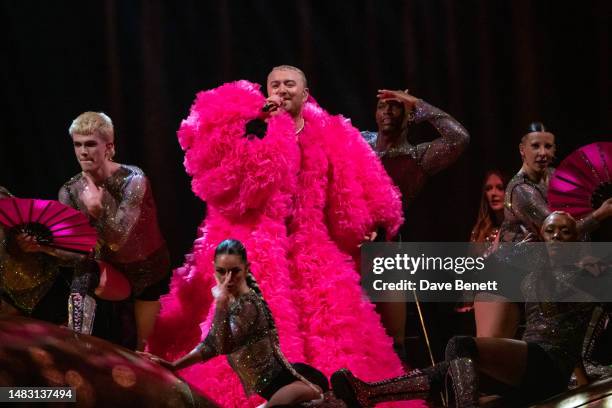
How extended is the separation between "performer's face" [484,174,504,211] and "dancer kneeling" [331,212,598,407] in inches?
58.4

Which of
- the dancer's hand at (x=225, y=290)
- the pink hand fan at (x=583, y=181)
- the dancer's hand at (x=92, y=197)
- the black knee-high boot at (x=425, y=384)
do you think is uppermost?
the dancer's hand at (x=92, y=197)

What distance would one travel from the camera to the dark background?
3834 millimetres

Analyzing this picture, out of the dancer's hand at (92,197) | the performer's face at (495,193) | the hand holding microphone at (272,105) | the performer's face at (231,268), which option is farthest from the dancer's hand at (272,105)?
the performer's face at (495,193)

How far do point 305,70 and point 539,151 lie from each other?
125cm

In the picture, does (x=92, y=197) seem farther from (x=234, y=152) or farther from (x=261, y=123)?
(x=261, y=123)

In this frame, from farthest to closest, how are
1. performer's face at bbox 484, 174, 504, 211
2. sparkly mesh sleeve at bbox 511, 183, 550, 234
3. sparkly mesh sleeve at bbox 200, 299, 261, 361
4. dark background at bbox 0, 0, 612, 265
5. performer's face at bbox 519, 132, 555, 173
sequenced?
performer's face at bbox 484, 174, 504, 211 < dark background at bbox 0, 0, 612, 265 < performer's face at bbox 519, 132, 555, 173 < sparkly mesh sleeve at bbox 511, 183, 550, 234 < sparkly mesh sleeve at bbox 200, 299, 261, 361

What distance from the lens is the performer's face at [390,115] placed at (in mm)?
3621

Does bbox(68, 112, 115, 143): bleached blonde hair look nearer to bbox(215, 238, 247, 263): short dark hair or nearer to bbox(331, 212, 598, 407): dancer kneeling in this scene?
bbox(215, 238, 247, 263): short dark hair

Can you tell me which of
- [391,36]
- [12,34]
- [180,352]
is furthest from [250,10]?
[180,352]

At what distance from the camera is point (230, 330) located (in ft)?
7.70

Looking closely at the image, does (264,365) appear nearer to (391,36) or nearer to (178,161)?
(178,161)

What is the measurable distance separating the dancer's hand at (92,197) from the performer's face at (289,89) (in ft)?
2.50

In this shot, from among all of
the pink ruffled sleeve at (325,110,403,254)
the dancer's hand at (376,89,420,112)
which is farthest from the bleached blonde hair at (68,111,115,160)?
the dancer's hand at (376,89,420,112)

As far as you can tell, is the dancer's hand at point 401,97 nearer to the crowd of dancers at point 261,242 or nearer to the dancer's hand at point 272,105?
the crowd of dancers at point 261,242
